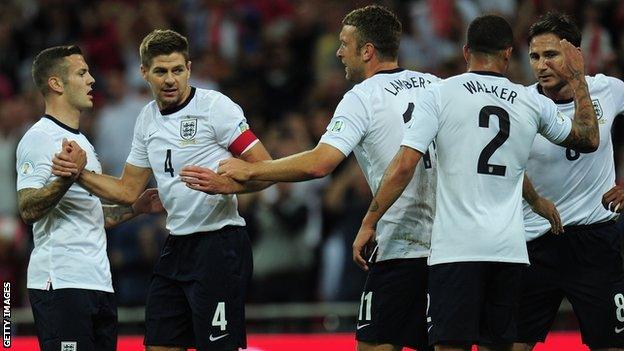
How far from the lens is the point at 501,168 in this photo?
6.94 meters

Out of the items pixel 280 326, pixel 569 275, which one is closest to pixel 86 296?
pixel 569 275

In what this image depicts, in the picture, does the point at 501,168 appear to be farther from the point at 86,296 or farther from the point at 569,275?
the point at 86,296

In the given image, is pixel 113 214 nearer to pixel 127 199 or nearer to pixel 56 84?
pixel 127 199

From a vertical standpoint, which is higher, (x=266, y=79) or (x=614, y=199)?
(x=266, y=79)

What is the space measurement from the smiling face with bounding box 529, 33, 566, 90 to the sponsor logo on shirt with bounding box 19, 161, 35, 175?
3.09 metres

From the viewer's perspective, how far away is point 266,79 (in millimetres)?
14125

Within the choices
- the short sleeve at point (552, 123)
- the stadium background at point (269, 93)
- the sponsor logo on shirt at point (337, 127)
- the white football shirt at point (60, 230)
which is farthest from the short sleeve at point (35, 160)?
the short sleeve at point (552, 123)

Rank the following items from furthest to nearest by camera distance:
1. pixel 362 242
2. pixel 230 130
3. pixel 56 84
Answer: pixel 56 84 → pixel 230 130 → pixel 362 242

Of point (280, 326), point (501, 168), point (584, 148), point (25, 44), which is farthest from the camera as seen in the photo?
point (25, 44)

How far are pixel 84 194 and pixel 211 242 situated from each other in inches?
32.4

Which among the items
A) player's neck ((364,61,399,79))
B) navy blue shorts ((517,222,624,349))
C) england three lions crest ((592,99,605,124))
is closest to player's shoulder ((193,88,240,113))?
player's neck ((364,61,399,79))

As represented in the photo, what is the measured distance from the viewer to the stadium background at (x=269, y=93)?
40.0 feet

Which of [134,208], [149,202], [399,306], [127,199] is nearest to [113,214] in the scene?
[134,208]

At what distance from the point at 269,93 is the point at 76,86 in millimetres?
6340
